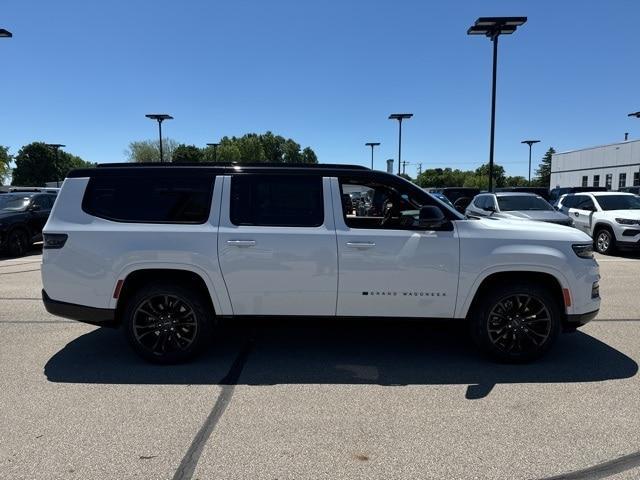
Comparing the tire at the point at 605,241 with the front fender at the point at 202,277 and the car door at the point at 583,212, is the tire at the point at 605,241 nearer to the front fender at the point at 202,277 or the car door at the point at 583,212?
the car door at the point at 583,212

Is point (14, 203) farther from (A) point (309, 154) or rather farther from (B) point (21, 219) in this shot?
(A) point (309, 154)

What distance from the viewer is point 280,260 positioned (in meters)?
Result: 4.59

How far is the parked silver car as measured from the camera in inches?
505

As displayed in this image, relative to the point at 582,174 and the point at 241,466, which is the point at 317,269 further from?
the point at 582,174

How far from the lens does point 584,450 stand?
3256mm

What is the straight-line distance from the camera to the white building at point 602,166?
48.6 meters

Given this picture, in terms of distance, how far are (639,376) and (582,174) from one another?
60640mm

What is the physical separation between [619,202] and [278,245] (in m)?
12.6

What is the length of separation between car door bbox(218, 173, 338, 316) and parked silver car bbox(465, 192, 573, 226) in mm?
9109

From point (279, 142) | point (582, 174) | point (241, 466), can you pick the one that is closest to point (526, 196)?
point (241, 466)

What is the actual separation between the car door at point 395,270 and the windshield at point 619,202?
11.2 metres

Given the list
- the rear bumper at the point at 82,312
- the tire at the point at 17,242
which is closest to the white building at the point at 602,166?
the tire at the point at 17,242

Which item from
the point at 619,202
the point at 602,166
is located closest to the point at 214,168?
the point at 619,202

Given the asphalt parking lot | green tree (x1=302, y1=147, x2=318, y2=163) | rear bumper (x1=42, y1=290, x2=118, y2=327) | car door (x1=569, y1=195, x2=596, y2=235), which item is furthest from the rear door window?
green tree (x1=302, y1=147, x2=318, y2=163)
